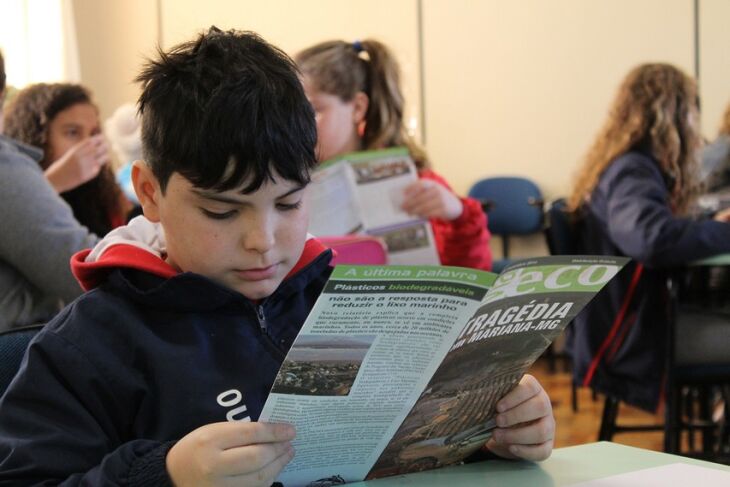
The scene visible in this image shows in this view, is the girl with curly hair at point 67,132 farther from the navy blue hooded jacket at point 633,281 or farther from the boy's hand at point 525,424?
the boy's hand at point 525,424

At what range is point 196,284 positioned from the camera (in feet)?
3.28

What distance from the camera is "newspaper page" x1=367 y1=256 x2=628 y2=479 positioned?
84 centimetres

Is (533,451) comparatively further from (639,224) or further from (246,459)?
(639,224)

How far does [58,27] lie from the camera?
5832 mm

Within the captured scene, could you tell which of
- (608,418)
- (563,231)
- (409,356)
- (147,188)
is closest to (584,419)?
(608,418)

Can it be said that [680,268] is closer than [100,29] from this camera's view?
Yes

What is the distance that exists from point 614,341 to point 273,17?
13.2ft

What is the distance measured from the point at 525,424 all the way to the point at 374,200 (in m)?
1.28

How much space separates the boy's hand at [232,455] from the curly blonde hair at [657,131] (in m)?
2.48


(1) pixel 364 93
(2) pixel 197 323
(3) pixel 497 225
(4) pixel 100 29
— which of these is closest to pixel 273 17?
(4) pixel 100 29

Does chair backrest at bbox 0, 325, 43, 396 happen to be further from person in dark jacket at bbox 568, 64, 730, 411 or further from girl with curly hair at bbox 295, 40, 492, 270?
person in dark jacket at bbox 568, 64, 730, 411

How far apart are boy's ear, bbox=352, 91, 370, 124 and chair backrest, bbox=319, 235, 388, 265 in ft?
2.11

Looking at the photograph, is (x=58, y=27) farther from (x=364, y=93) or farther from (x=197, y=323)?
(x=197, y=323)

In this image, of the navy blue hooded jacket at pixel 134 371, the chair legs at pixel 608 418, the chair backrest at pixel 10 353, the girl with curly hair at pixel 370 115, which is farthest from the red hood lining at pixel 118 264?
the chair legs at pixel 608 418
